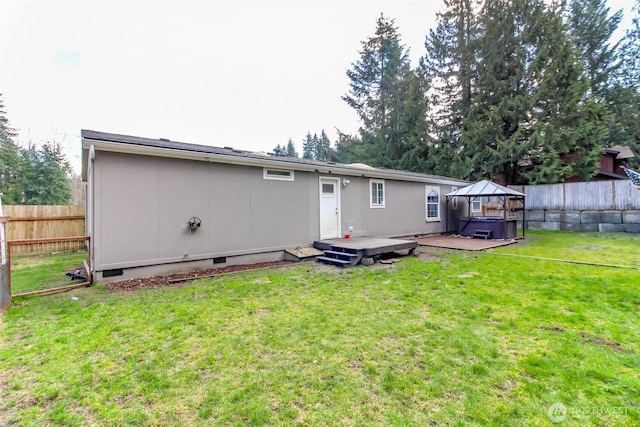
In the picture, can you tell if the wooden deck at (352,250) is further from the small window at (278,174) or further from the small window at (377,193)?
the small window at (377,193)

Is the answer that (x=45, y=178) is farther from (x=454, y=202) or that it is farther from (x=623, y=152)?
(x=623, y=152)

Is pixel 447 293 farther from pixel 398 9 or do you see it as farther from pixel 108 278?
pixel 398 9

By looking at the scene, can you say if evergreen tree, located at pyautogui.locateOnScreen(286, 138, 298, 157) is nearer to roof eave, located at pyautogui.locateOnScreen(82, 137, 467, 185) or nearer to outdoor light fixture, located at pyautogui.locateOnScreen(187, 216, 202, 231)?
roof eave, located at pyautogui.locateOnScreen(82, 137, 467, 185)

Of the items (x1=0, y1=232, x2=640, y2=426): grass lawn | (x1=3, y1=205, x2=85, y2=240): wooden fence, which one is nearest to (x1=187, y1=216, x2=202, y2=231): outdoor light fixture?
(x1=0, y1=232, x2=640, y2=426): grass lawn

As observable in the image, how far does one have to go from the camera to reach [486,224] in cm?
1095

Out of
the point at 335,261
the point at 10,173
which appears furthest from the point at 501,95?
the point at 10,173

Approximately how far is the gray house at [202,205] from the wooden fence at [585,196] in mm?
9664

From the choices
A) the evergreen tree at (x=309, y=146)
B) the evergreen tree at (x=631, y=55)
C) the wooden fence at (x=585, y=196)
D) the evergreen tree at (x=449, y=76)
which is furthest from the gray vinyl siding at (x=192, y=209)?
the evergreen tree at (x=309, y=146)

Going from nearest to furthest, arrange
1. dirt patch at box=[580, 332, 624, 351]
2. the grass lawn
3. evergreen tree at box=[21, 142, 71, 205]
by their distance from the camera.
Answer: the grass lawn < dirt patch at box=[580, 332, 624, 351] < evergreen tree at box=[21, 142, 71, 205]

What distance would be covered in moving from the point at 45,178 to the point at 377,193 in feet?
59.9

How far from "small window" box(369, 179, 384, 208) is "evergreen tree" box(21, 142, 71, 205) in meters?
17.8

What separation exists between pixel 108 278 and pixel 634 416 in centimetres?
683

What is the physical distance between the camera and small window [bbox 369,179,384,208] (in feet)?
32.1

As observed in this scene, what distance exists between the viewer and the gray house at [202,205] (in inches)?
204
